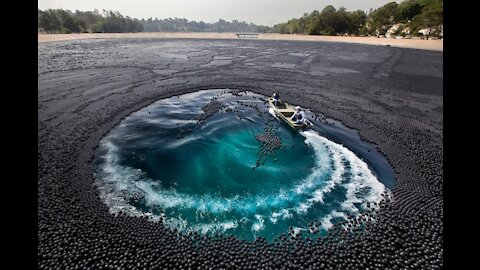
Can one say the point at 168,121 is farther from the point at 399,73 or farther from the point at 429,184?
the point at 399,73

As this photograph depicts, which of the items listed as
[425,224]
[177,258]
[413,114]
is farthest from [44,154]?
[413,114]

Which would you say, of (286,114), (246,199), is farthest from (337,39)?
(246,199)

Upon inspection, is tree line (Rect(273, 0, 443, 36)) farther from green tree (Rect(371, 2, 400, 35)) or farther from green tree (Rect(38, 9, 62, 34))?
green tree (Rect(38, 9, 62, 34))

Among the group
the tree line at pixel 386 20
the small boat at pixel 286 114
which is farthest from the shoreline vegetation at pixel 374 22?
the small boat at pixel 286 114

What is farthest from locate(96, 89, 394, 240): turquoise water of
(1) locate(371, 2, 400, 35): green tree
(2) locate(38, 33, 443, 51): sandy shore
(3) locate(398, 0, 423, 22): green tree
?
(3) locate(398, 0, 423, 22): green tree

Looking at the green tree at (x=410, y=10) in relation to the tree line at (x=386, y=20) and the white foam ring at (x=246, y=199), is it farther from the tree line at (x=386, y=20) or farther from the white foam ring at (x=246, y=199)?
the white foam ring at (x=246, y=199)

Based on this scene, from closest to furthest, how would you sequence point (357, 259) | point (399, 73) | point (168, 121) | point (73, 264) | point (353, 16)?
point (73, 264) < point (357, 259) < point (168, 121) < point (399, 73) < point (353, 16)
